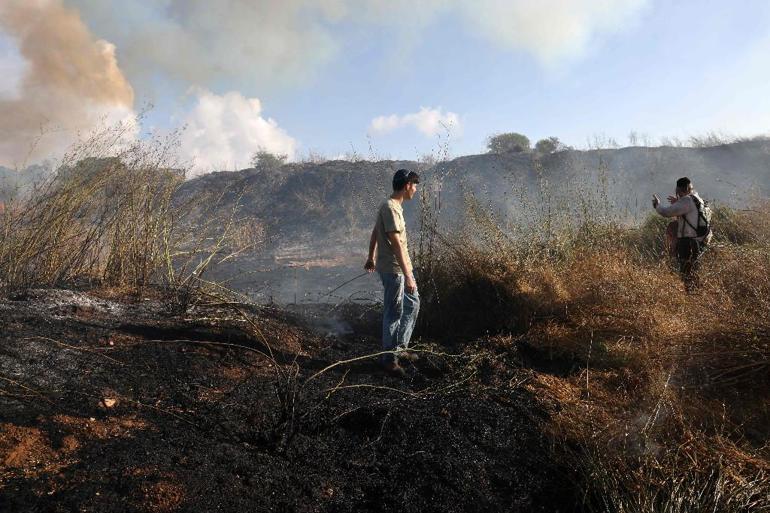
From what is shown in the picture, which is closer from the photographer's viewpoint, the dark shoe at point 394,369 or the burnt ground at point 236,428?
the burnt ground at point 236,428

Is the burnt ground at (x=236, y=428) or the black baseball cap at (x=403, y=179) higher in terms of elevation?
the black baseball cap at (x=403, y=179)

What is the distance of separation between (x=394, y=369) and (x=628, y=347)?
191 centimetres

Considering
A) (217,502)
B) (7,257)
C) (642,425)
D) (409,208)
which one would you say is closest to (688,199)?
(642,425)

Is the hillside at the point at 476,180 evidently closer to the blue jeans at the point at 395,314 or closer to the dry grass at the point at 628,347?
the dry grass at the point at 628,347

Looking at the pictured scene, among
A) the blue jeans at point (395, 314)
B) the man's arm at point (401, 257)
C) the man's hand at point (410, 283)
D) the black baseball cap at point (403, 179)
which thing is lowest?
the blue jeans at point (395, 314)

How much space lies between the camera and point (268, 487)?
218 cm

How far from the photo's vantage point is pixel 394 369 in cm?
374

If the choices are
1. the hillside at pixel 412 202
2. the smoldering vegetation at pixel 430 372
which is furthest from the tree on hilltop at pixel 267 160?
the smoldering vegetation at pixel 430 372

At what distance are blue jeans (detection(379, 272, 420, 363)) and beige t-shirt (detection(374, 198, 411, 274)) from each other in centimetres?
7

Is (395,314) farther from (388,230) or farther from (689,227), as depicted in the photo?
(689,227)

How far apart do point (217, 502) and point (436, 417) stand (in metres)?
1.42

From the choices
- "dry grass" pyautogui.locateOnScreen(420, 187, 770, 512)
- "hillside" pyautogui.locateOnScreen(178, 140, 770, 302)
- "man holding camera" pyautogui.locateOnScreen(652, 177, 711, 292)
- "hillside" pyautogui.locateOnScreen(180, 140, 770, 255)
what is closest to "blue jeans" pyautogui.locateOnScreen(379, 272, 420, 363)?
"dry grass" pyautogui.locateOnScreen(420, 187, 770, 512)

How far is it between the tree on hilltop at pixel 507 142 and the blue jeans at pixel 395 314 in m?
22.7

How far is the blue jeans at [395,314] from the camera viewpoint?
13.0 ft
